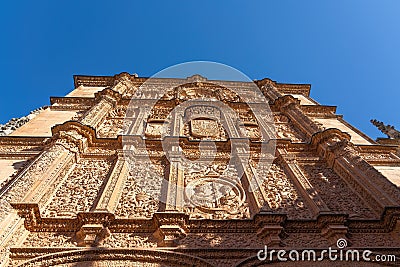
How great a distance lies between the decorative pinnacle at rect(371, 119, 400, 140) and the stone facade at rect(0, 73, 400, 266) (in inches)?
65.0

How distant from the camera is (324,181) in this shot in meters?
9.06

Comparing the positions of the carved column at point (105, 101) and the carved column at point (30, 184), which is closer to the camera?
the carved column at point (30, 184)

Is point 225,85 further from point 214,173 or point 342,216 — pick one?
point 342,216

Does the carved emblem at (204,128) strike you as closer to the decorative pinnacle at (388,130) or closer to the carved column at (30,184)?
the carved column at (30,184)

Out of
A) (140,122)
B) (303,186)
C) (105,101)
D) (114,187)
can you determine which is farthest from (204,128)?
(114,187)

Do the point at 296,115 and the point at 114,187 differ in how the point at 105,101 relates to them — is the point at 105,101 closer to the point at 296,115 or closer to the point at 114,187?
the point at 114,187

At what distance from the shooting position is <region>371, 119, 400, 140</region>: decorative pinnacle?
13273 millimetres

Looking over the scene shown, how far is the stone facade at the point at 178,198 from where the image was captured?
5953 millimetres

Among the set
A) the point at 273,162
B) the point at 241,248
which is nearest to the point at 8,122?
the point at 273,162

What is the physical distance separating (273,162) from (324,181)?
1.54m

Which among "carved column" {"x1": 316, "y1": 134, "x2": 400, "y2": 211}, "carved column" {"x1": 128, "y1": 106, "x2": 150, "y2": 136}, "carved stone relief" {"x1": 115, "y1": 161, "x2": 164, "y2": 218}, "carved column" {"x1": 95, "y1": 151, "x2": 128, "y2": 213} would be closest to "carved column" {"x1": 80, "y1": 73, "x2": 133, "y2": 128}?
"carved column" {"x1": 128, "y1": 106, "x2": 150, "y2": 136}

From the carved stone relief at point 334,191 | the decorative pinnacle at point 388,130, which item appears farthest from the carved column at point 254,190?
the decorative pinnacle at point 388,130

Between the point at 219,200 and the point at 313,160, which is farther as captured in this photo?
the point at 313,160

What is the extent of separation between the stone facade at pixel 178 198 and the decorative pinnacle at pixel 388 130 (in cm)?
165
